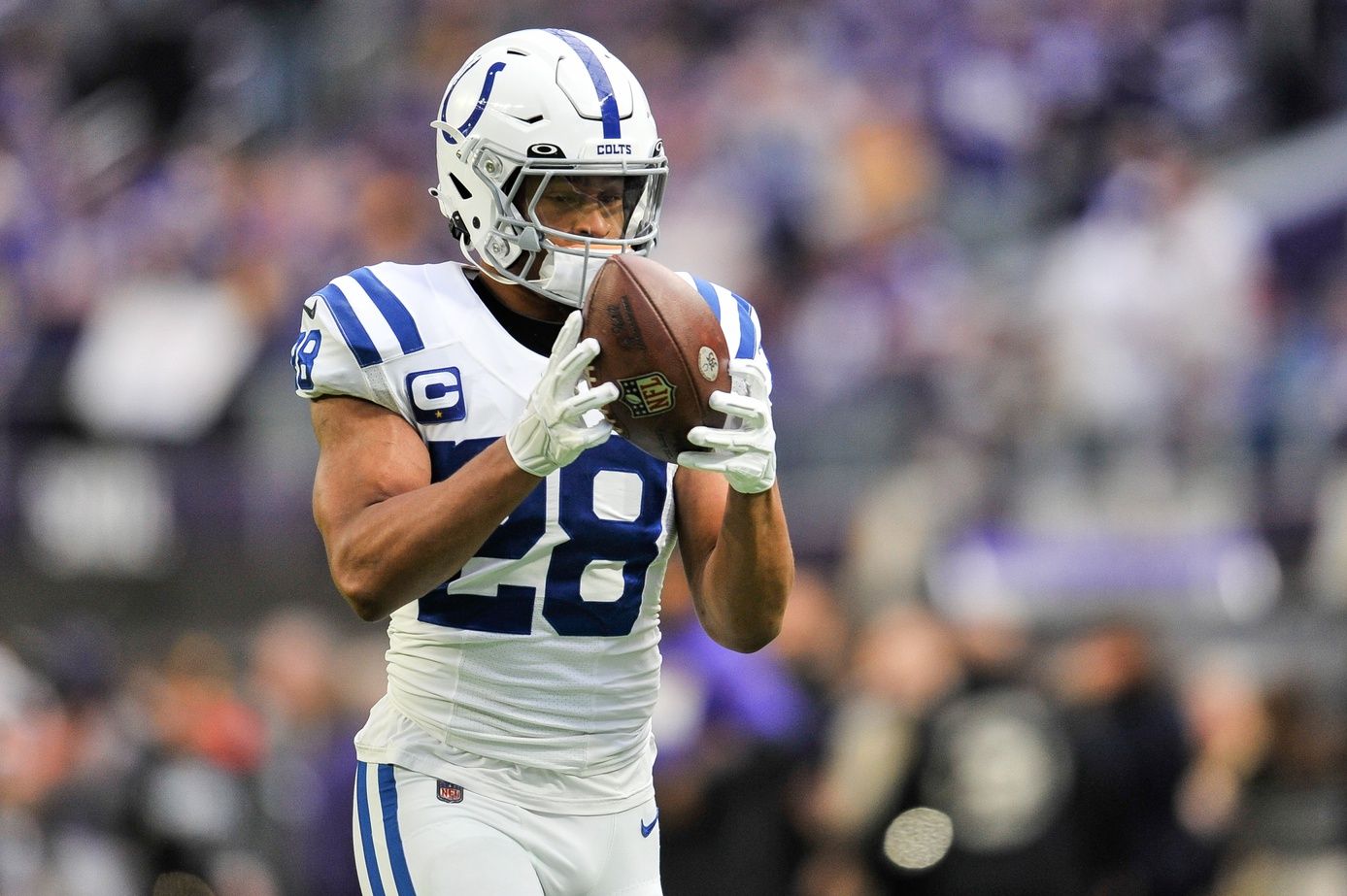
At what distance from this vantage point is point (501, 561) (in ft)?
10.2

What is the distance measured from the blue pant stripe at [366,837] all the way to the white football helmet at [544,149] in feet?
2.72

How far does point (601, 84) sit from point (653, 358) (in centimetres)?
65

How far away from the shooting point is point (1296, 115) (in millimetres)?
9641

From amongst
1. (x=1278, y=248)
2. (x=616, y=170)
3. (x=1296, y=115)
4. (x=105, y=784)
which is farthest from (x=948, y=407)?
(x=616, y=170)

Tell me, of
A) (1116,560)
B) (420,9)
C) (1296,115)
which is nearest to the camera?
(1116,560)

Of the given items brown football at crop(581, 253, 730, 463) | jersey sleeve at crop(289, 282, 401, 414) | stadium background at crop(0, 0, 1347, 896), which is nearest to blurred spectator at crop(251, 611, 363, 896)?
stadium background at crop(0, 0, 1347, 896)

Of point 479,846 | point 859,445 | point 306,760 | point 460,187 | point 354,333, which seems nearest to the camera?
point 479,846

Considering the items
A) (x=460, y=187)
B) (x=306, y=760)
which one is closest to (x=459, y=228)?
(x=460, y=187)

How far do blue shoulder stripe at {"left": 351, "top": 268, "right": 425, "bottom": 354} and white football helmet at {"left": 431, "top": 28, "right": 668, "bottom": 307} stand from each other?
6.9 inches

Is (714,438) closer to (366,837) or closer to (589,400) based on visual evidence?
(589,400)

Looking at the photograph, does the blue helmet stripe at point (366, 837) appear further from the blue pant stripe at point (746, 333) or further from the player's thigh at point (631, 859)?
the blue pant stripe at point (746, 333)

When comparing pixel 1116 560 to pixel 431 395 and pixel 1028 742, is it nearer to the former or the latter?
pixel 1028 742

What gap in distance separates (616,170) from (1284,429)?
5.05 m

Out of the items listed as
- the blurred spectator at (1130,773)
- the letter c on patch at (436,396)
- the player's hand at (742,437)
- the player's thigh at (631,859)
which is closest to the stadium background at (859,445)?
the blurred spectator at (1130,773)
